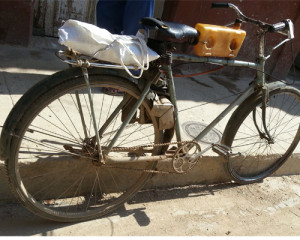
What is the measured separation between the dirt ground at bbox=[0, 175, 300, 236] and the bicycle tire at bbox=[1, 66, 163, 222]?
0.41 feet

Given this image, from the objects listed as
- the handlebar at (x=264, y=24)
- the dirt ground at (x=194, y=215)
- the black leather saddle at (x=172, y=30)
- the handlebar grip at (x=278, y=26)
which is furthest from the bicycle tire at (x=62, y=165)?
the handlebar grip at (x=278, y=26)

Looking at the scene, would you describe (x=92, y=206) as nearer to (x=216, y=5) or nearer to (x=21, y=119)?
(x=21, y=119)

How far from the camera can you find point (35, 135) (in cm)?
304

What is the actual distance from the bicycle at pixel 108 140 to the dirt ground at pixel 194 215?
12cm

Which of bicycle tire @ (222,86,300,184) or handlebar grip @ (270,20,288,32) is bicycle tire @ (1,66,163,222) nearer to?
bicycle tire @ (222,86,300,184)

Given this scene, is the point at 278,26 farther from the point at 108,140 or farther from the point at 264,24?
the point at 108,140

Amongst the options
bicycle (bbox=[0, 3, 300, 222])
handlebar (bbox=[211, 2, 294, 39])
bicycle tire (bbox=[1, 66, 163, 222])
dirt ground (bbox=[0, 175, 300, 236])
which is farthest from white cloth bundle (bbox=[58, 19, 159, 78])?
dirt ground (bbox=[0, 175, 300, 236])

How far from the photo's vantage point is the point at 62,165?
2.86 m

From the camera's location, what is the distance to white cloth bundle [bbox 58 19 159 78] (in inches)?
84.6

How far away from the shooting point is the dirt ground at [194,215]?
2711mm

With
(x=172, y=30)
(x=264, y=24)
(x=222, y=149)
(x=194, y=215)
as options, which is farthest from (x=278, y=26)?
(x=194, y=215)

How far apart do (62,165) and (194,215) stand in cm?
118

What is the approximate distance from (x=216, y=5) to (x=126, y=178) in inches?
62.9

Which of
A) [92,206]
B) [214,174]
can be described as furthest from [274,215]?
[92,206]
